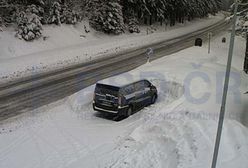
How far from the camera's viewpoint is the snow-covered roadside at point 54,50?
25016 mm

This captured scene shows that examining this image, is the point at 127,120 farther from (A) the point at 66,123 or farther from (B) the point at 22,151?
(B) the point at 22,151

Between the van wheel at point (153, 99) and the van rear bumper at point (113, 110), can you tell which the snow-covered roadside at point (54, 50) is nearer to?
the van rear bumper at point (113, 110)

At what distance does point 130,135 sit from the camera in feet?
43.4

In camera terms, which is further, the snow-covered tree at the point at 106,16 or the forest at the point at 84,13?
the snow-covered tree at the point at 106,16

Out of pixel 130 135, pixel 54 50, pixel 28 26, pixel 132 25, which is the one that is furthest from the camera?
pixel 132 25

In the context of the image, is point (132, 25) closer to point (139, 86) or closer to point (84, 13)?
point (84, 13)

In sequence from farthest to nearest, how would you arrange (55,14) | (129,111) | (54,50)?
(55,14), (54,50), (129,111)

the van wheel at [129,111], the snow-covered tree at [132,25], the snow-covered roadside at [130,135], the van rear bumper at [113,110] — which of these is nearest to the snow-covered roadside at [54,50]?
the snow-covered tree at [132,25]

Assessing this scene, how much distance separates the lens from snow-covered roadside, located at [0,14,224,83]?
25016 mm

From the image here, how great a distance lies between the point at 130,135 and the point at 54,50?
68.3ft

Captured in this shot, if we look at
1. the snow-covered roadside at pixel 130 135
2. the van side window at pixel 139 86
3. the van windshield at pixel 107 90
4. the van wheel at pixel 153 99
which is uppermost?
the van windshield at pixel 107 90

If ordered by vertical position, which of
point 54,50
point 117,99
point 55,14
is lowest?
point 54,50

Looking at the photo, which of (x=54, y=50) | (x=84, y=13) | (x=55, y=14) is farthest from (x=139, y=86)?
(x=84, y=13)

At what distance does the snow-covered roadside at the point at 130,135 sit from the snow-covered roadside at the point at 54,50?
7.62 metres
